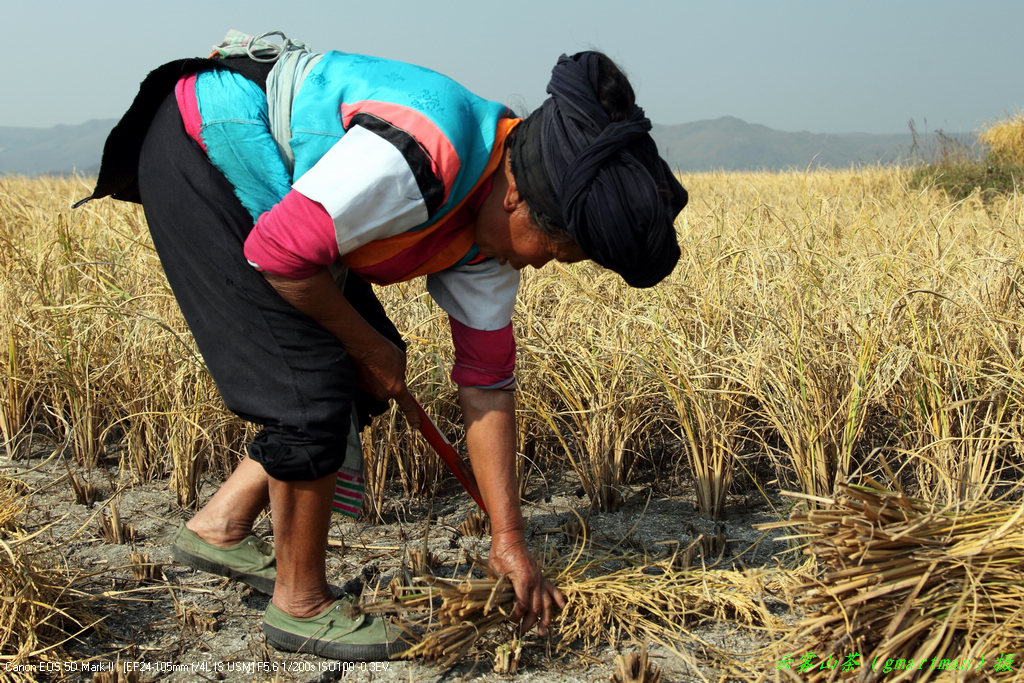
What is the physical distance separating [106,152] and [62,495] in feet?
4.36

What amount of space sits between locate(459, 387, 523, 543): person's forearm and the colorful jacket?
0.24 meters

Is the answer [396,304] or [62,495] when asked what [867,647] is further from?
[62,495]

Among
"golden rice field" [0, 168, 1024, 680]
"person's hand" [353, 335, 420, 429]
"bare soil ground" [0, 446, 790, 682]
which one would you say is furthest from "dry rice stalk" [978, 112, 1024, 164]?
"person's hand" [353, 335, 420, 429]

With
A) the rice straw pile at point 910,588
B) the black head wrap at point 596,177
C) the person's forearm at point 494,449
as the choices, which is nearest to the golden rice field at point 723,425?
the rice straw pile at point 910,588

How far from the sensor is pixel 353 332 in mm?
1665

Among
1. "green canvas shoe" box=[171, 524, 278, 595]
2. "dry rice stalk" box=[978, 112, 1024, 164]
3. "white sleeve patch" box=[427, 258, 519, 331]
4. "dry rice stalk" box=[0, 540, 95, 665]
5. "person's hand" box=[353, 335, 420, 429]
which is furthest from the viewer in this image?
"dry rice stalk" box=[978, 112, 1024, 164]

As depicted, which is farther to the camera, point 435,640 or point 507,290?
point 507,290

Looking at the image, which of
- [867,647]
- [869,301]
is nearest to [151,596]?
[867,647]

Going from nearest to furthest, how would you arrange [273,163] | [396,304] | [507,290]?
[273,163] → [507,290] → [396,304]

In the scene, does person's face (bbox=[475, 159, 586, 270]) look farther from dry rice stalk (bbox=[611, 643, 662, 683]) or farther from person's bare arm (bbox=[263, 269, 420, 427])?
dry rice stalk (bbox=[611, 643, 662, 683])

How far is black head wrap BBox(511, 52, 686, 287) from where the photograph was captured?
142 cm

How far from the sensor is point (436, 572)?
219 cm

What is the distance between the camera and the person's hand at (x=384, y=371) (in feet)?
5.67

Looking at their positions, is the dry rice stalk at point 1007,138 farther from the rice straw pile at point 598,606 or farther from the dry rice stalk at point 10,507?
the dry rice stalk at point 10,507
